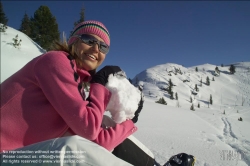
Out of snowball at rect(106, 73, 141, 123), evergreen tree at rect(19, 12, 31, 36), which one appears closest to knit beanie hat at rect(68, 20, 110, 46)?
snowball at rect(106, 73, 141, 123)

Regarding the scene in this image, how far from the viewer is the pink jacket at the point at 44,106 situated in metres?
1.08

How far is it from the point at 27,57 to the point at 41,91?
1197cm

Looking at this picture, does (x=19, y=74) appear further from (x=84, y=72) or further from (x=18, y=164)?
(x=18, y=164)

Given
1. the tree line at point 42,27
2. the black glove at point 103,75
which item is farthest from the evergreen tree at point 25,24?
the black glove at point 103,75

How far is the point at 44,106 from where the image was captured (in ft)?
3.74

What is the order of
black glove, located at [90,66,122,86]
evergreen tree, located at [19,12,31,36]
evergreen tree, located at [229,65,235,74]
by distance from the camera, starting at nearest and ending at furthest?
1. black glove, located at [90,66,122,86]
2. evergreen tree, located at [229,65,235,74]
3. evergreen tree, located at [19,12,31,36]

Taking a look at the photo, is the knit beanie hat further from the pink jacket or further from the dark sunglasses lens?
the pink jacket

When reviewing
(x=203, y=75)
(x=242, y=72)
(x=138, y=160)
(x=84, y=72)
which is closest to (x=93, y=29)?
(x=84, y=72)

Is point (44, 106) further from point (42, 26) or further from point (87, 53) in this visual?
point (42, 26)

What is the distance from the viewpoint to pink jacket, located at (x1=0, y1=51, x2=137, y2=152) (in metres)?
1.08

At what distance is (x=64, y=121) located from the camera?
46.7 inches

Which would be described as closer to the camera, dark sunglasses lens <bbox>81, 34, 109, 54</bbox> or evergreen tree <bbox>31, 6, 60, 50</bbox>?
dark sunglasses lens <bbox>81, 34, 109, 54</bbox>

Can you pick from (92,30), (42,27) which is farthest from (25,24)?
(92,30)

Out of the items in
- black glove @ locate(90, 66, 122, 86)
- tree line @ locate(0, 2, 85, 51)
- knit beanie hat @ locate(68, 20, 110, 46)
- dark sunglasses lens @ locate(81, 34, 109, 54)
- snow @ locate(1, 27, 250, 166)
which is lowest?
snow @ locate(1, 27, 250, 166)
